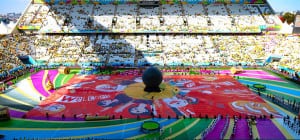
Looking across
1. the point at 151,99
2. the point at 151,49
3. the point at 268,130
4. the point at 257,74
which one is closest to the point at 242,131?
the point at 268,130

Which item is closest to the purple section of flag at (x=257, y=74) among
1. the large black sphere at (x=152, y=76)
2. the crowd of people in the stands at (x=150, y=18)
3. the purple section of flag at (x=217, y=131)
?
the crowd of people in the stands at (x=150, y=18)

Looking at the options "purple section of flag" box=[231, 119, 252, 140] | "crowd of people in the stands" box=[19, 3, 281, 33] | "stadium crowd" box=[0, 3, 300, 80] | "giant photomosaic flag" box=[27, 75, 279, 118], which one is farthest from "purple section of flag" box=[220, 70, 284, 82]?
"purple section of flag" box=[231, 119, 252, 140]

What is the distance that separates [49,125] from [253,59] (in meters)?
42.9

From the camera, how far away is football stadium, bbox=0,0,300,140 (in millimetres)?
25261

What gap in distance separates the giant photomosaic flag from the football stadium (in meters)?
0.12

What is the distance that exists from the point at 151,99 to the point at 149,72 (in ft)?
11.1

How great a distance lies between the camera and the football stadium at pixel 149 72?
82.9 feet

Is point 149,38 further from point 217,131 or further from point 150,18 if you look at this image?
point 217,131

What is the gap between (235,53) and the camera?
182 feet

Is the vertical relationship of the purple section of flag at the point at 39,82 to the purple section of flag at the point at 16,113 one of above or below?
above

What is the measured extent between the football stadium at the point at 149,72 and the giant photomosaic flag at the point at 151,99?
0.12 meters

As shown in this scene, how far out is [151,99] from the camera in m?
32.3

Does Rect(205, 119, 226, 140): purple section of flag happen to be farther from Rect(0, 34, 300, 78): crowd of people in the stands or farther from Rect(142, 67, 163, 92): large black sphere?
Rect(0, 34, 300, 78): crowd of people in the stands

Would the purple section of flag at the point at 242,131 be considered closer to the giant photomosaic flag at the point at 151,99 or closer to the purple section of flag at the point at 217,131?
the purple section of flag at the point at 217,131
